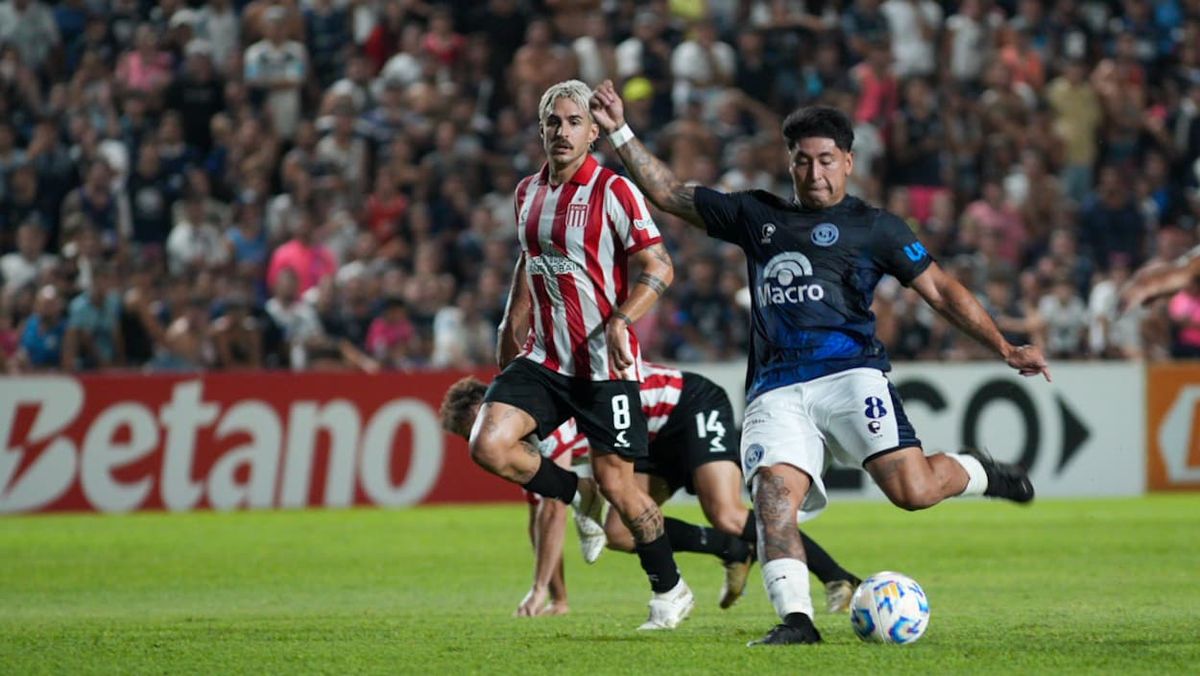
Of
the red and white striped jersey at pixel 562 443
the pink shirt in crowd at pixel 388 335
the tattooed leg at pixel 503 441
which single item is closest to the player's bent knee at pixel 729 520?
the red and white striped jersey at pixel 562 443

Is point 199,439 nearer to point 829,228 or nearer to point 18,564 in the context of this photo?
point 18,564

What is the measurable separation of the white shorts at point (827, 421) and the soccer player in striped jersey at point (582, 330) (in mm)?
893

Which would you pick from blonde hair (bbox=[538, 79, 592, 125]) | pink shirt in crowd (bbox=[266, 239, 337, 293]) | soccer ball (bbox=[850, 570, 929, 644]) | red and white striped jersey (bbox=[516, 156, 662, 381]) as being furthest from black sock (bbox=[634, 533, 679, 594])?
pink shirt in crowd (bbox=[266, 239, 337, 293])

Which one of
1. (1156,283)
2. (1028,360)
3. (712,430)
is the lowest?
(712,430)

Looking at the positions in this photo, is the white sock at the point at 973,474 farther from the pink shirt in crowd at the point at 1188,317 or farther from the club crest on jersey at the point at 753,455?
the pink shirt in crowd at the point at 1188,317

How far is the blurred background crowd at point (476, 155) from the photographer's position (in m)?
19.4

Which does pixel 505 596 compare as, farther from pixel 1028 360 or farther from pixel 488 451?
pixel 1028 360

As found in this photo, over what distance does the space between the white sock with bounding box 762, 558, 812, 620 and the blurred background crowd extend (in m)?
11.7

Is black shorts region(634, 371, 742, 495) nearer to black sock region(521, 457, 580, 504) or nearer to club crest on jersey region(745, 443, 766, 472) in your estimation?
black sock region(521, 457, 580, 504)

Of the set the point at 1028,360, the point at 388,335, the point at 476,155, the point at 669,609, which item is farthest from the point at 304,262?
the point at 1028,360

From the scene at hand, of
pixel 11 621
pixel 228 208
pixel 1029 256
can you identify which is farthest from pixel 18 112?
pixel 11 621

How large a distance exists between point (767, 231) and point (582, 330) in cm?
115

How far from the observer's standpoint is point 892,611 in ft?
24.9

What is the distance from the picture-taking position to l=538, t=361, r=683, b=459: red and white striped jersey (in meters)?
9.88
